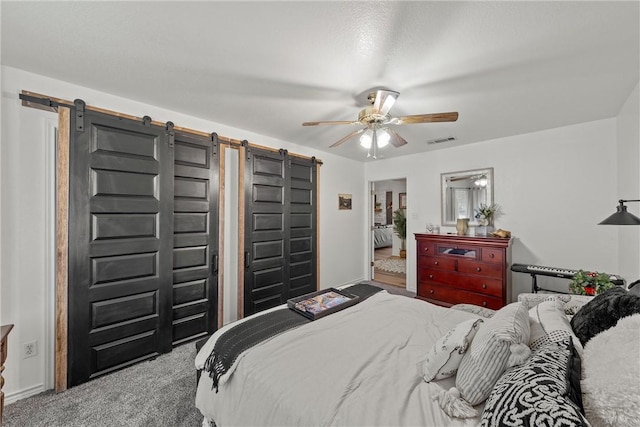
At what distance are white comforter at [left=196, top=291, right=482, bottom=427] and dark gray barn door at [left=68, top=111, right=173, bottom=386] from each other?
1181mm

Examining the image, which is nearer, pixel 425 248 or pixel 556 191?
pixel 556 191

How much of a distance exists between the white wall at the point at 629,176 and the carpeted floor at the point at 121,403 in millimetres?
3939

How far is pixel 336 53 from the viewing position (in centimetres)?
173

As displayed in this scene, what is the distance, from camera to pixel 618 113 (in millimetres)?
2758

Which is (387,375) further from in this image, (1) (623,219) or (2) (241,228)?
(2) (241,228)

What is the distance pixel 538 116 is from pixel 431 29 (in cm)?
228

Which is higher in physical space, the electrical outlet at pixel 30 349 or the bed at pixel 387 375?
the bed at pixel 387 375

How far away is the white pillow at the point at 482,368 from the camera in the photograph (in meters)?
1.02

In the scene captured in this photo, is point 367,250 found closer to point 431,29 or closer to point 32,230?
point 431,29

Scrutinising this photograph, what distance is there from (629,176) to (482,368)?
288 cm

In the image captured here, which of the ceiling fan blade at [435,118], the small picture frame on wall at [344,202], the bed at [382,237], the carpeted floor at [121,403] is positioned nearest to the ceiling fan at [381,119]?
the ceiling fan blade at [435,118]

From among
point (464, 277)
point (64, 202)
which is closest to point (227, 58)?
point (64, 202)

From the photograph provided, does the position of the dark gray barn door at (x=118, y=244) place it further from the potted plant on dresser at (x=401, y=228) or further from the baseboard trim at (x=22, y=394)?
the potted plant on dresser at (x=401, y=228)

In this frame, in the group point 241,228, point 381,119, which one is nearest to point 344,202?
→ point 241,228
